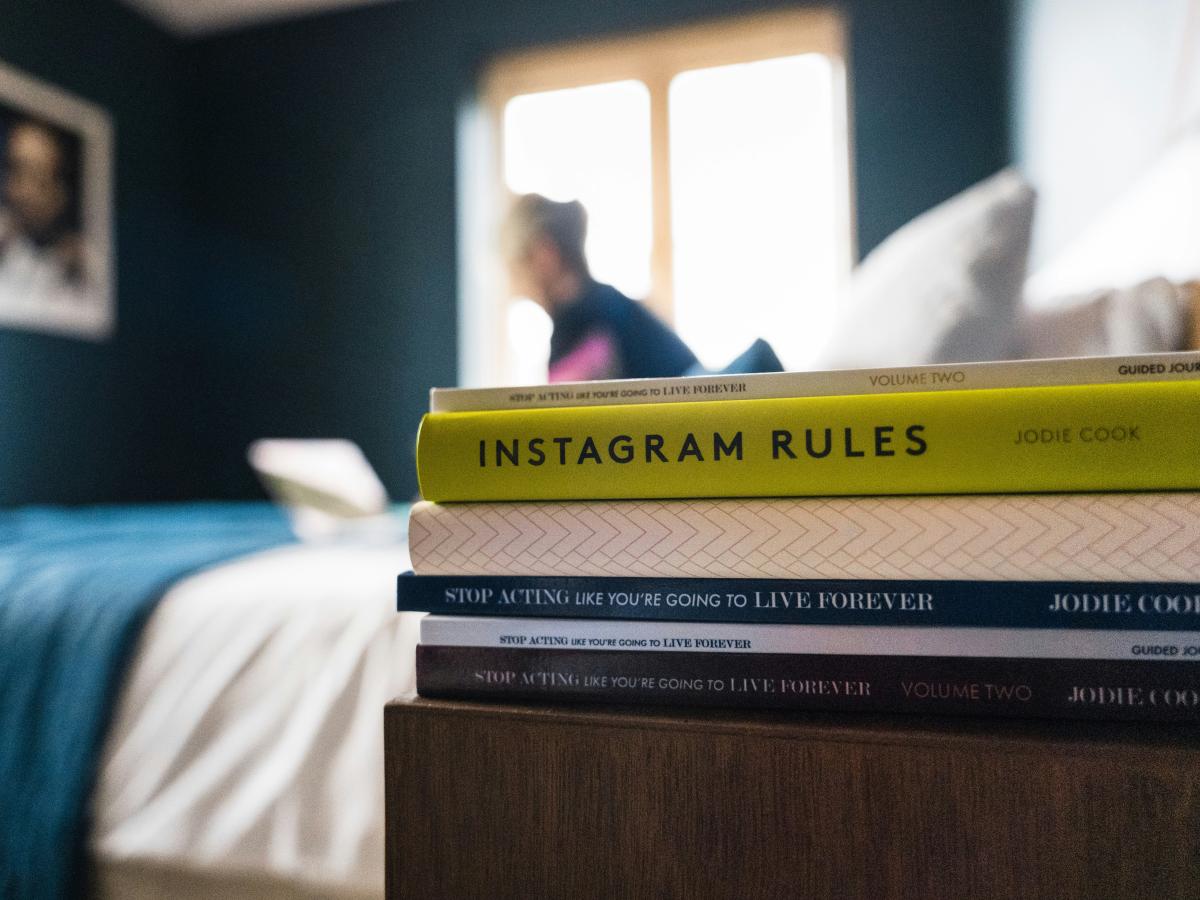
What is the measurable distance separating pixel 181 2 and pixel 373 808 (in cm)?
358

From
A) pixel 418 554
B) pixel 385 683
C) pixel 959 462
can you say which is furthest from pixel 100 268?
pixel 959 462

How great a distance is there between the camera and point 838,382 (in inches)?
14.3

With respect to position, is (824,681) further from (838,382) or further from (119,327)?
(119,327)

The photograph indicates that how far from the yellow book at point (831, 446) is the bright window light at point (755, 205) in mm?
2448

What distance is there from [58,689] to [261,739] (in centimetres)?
24

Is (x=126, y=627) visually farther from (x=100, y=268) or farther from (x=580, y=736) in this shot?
(x=100, y=268)

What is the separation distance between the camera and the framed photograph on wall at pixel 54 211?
2.50 metres

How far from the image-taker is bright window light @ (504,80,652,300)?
2.94 meters

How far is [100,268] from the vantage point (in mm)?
2830

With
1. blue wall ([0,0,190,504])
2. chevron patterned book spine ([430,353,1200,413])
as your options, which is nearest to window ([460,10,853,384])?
blue wall ([0,0,190,504])

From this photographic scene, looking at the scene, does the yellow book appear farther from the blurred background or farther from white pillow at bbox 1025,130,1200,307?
the blurred background

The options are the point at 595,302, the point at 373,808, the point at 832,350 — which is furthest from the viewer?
the point at 595,302

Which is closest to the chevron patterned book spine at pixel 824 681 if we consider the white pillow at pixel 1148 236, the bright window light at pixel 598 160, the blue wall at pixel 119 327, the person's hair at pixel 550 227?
the white pillow at pixel 1148 236

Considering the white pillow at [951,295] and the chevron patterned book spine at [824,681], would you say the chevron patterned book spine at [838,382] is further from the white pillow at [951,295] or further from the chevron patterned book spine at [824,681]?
the white pillow at [951,295]
